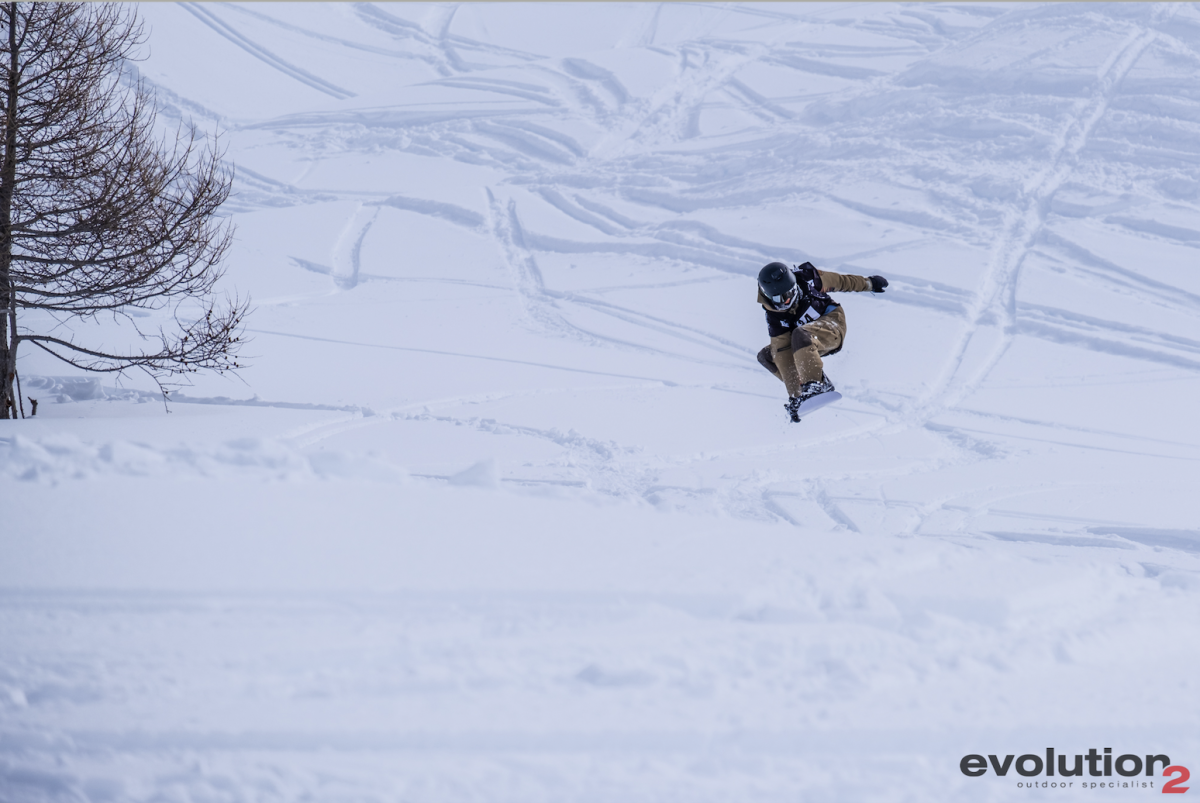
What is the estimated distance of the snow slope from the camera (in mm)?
3059

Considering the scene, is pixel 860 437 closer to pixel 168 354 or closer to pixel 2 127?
pixel 168 354

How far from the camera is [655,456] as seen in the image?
29.8ft

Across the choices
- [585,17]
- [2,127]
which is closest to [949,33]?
[585,17]

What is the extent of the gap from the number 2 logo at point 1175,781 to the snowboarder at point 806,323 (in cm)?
405

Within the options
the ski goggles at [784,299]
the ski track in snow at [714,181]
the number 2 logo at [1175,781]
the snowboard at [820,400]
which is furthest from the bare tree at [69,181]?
the number 2 logo at [1175,781]

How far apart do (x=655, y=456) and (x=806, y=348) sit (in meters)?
2.54

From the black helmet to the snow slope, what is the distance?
1658 millimetres

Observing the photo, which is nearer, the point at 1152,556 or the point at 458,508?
the point at 458,508

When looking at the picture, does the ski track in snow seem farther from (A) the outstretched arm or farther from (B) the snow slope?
(A) the outstretched arm

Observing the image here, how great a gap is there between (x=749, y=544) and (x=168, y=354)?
7130 millimetres

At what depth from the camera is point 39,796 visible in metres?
2.83

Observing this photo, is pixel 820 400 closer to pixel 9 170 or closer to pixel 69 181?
pixel 69 181

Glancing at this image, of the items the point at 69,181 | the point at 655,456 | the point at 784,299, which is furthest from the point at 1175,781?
the point at 69,181

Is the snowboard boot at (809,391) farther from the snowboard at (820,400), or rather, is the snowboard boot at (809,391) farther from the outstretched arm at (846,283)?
the outstretched arm at (846,283)
